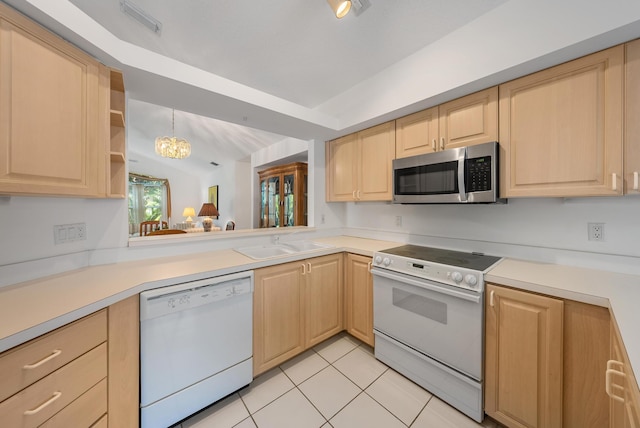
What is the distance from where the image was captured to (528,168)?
4.46 feet

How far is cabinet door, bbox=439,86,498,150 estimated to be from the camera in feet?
4.85

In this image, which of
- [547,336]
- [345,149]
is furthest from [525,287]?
[345,149]

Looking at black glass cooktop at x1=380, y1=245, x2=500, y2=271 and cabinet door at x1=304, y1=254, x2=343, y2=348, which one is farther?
cabinet door at x1=304, y1=254, x2=343, y2=348

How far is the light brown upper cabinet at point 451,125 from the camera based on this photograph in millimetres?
1495

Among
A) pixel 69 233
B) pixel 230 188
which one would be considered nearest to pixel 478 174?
pixel 69 233

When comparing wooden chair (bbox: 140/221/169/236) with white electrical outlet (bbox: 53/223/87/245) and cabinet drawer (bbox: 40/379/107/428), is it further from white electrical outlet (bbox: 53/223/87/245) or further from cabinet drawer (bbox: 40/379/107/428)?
cabinet drawer (bbox: 40/379/107/428)

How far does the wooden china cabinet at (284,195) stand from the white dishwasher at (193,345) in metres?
2.29

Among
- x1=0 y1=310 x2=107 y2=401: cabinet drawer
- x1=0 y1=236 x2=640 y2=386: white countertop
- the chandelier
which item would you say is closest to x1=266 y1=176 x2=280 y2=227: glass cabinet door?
the chandelier

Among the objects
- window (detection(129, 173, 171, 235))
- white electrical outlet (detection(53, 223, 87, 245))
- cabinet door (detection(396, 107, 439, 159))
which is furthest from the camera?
window (detection(129, 173, 171, 235))

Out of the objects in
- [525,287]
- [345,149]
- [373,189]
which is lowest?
[525,287]

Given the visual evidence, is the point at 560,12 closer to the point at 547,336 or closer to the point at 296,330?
the point at 547,336

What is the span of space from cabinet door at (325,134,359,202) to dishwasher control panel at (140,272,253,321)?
4.65ft

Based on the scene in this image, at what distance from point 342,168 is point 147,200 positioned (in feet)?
22.2

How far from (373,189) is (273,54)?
1.40m
